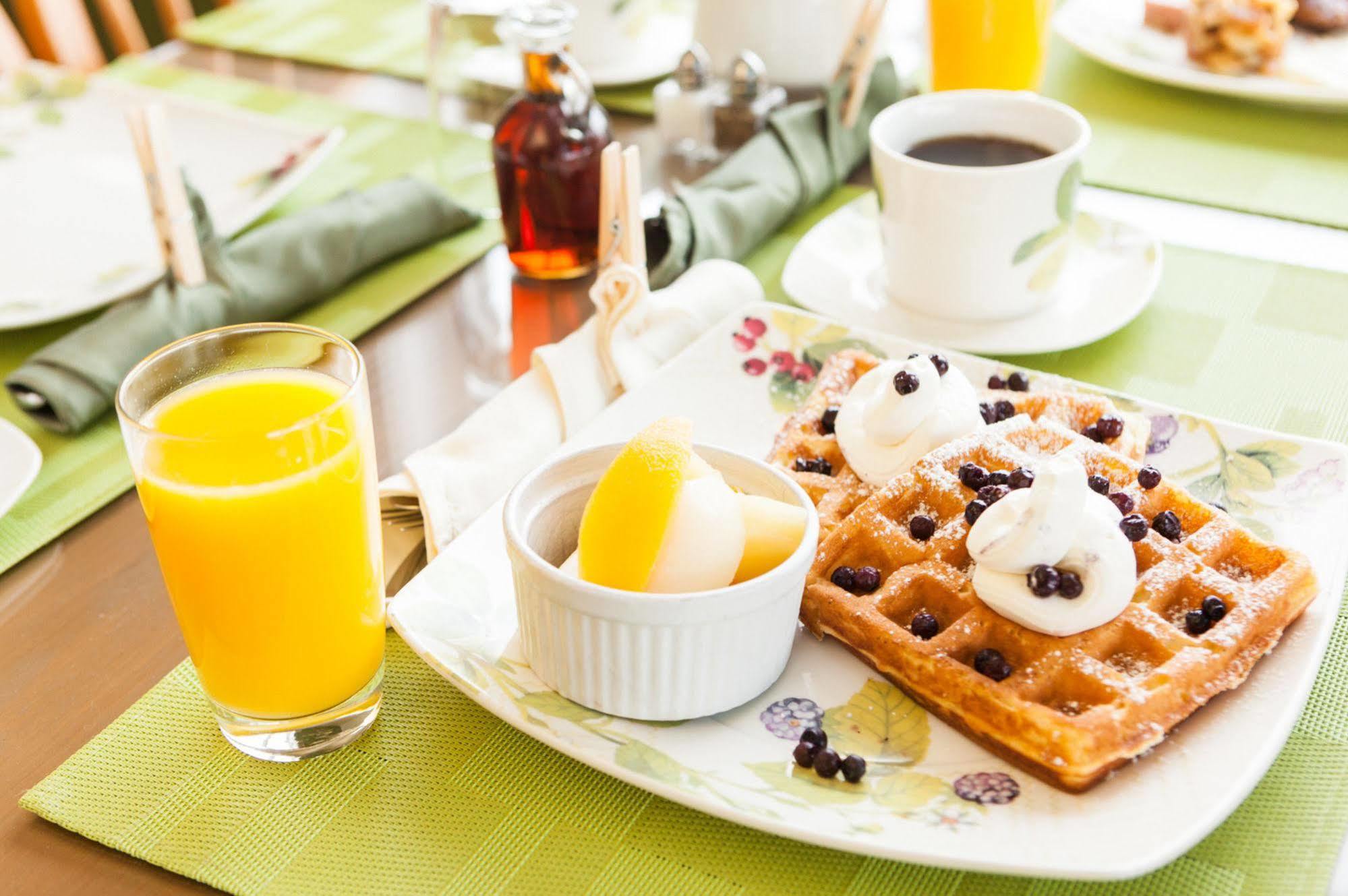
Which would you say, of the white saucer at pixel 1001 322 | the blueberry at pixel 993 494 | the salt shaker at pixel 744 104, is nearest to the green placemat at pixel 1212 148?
the white saucer at pixel 1001 322

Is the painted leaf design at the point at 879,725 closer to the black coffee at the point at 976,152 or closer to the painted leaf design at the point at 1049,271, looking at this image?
the painted leaf design at the point at 1049,271

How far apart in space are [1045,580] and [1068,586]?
0.02 m

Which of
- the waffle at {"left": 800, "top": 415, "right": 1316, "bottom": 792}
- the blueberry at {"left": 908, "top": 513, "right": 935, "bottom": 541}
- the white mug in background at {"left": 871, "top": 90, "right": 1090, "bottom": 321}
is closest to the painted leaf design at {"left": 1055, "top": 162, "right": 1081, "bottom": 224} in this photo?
the white mug in background at {"left": 871, "top": 90, "right": 1090, "bottom": 321}

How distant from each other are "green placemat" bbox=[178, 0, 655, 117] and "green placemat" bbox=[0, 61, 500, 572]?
15 cm

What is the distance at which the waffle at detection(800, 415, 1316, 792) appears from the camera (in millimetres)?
863

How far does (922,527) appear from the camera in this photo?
3.50 ft

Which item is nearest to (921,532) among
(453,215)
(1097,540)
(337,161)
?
(1097,540)

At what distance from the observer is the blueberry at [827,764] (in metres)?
0.87

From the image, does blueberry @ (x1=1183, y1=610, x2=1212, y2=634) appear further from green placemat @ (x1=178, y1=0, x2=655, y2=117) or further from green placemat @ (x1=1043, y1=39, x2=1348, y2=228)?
green placemat @ (x1=178, y1=0, x2=655, y2=117)

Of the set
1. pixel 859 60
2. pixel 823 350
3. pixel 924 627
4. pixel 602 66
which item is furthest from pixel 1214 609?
pixel 602 66

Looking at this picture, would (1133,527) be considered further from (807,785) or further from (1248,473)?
(807,785)

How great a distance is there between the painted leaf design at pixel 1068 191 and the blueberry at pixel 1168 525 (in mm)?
492

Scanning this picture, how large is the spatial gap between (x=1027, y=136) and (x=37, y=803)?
1248 millimetres

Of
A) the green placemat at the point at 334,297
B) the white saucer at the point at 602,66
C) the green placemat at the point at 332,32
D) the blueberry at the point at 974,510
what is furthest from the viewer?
the green placemat at the point at 332,32
